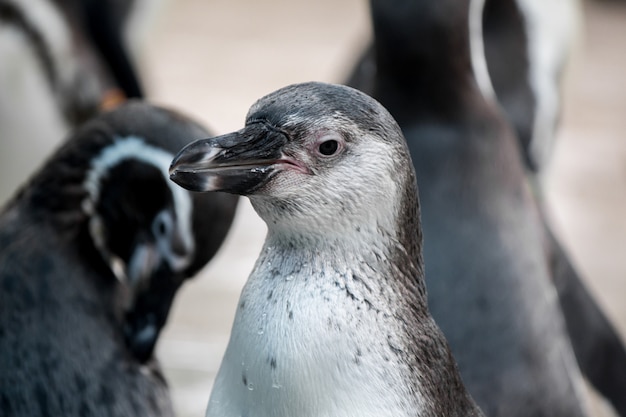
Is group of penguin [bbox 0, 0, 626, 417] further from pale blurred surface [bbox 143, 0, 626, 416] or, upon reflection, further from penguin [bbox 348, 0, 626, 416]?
pale blurred surface [bbox 143, 0, 626, 416]

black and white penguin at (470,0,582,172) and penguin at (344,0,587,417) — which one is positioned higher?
black and white penguin at (470,0,582,172)

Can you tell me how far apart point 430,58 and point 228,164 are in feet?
3.78

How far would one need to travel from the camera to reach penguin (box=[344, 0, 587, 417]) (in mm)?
2447

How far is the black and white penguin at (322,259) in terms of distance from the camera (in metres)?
1.55

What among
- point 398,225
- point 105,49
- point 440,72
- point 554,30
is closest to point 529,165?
point 554,30

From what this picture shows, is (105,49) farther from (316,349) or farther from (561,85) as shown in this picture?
(316,349)

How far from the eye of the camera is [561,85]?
14.1 ft

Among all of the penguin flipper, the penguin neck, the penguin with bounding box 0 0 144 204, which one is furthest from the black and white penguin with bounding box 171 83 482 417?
→ the penguin with bounding box 0 0 144 204

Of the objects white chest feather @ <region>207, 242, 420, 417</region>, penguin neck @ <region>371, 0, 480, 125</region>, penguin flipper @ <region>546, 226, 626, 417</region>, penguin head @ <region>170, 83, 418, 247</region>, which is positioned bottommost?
penguin flipper @ <region>546, 226, 626, 417</region>

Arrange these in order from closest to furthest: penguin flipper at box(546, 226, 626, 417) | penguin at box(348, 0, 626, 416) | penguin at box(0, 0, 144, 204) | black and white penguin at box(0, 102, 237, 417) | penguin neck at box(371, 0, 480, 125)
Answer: black and white penguin at box(0, 102, 237, 417), penguin neck at box(371, 0, 480, 125), penguin at box(348, 0, 626, 416), penguin flipper at box(546, 226, 626, 417), penguin at box(0, 0, 144, 204)

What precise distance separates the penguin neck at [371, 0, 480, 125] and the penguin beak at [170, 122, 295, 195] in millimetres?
1089

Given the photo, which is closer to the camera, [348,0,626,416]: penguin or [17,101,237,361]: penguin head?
[17,101,237,361]: penguin head

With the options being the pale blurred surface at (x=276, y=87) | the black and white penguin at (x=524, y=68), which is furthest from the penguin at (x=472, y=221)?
the pale blurred surface at (x=276, y=87)

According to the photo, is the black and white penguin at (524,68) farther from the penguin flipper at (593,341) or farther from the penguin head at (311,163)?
the penguin head at (311,163)
